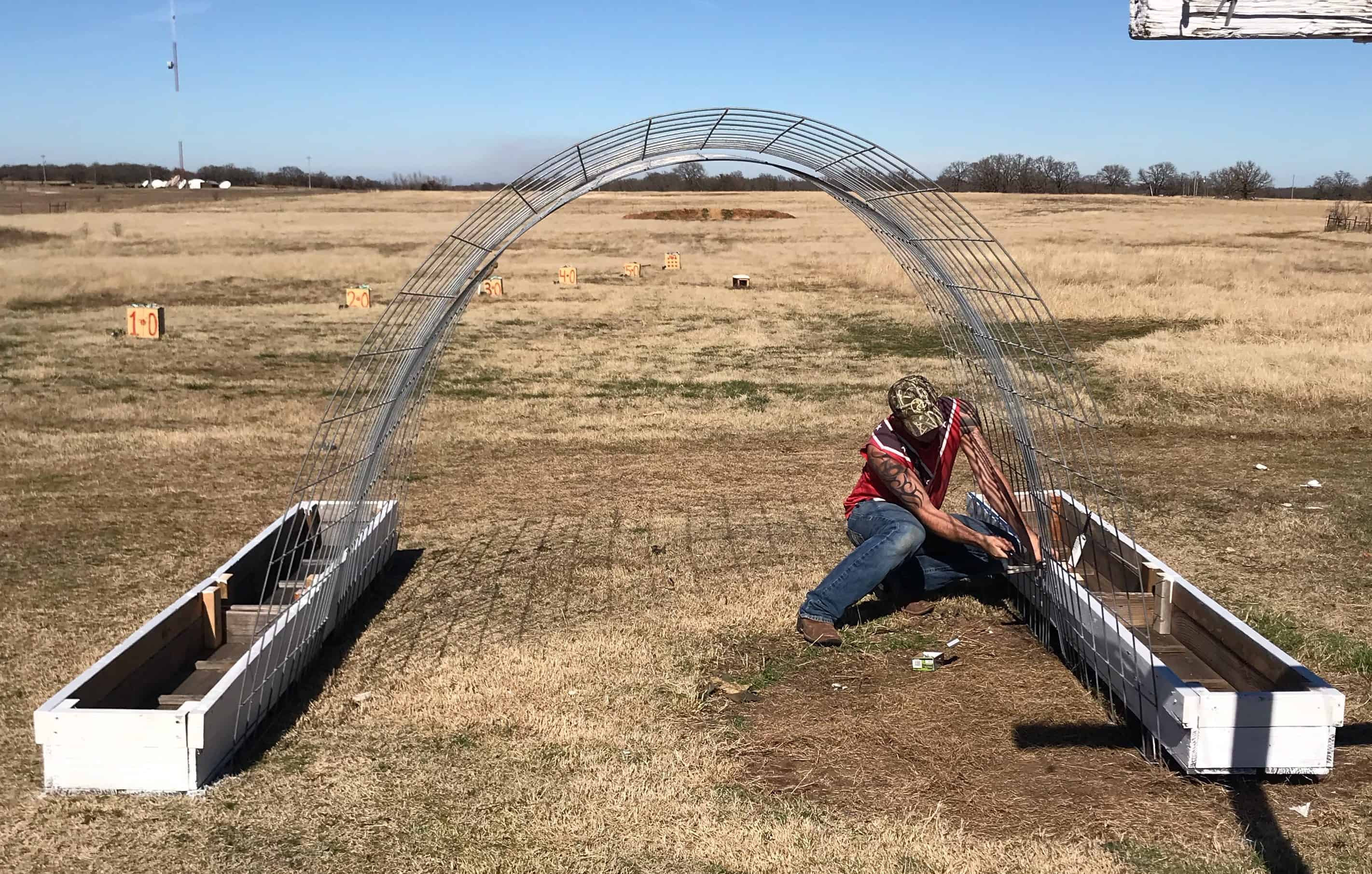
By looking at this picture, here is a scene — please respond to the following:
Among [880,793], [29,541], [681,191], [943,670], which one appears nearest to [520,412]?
[29,541]

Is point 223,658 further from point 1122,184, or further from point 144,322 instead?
point 1122,184

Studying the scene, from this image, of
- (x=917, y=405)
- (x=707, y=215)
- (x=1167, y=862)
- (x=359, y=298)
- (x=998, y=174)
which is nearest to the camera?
(x=1167, y=862)

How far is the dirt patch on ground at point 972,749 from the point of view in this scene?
4395 millimetres

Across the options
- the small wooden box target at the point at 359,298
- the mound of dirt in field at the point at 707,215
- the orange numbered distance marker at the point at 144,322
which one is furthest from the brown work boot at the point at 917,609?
the mound of dirt in field at the point at 707,215

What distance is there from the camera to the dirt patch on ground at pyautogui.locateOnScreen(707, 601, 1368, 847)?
173 inches

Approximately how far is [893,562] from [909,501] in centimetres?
33

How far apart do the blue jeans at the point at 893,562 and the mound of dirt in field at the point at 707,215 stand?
6047cm

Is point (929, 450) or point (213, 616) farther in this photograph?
point (929, 450)

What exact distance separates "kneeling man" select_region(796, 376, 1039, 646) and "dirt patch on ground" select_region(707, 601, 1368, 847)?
0.94 ft

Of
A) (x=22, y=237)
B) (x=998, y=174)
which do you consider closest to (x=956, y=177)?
(x=998, y=174)

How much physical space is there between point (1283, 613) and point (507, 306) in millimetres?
19062

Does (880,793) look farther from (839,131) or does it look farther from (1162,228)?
(1162,228)

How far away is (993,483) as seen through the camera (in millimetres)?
6133

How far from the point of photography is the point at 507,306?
24.0 meters
